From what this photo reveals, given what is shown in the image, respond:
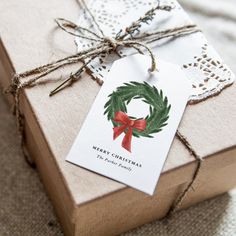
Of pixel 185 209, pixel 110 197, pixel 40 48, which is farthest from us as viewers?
pixel 185 209

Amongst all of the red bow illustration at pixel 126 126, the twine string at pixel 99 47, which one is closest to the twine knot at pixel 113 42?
the twine string at pixel 99 47

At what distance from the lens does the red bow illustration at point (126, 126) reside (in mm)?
607

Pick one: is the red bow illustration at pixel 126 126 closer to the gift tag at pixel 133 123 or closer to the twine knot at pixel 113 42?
the gift tag at pixel 133 123

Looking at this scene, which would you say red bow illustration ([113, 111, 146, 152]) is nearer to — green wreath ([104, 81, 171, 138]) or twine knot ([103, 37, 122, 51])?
green wreath ([104, 81, 171, 138])

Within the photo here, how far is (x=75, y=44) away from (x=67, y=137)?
16 centimetres

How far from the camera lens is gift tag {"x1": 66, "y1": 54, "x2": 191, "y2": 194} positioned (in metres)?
0.59

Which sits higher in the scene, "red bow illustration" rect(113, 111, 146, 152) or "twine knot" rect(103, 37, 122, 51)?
"twine knot" rect(103, 37, 122, 51)

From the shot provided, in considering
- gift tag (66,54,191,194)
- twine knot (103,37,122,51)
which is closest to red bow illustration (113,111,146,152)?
gift tag (66,54,191,194)

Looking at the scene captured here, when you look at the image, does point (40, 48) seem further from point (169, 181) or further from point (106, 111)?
point (169, 181)

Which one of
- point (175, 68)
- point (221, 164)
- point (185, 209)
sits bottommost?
point (185, 209)

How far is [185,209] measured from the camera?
799 millimetres

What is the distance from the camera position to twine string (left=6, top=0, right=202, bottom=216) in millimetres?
653

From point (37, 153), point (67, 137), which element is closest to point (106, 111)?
point (67, 137)

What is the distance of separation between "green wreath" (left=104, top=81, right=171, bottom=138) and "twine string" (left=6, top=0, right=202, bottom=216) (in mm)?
31
